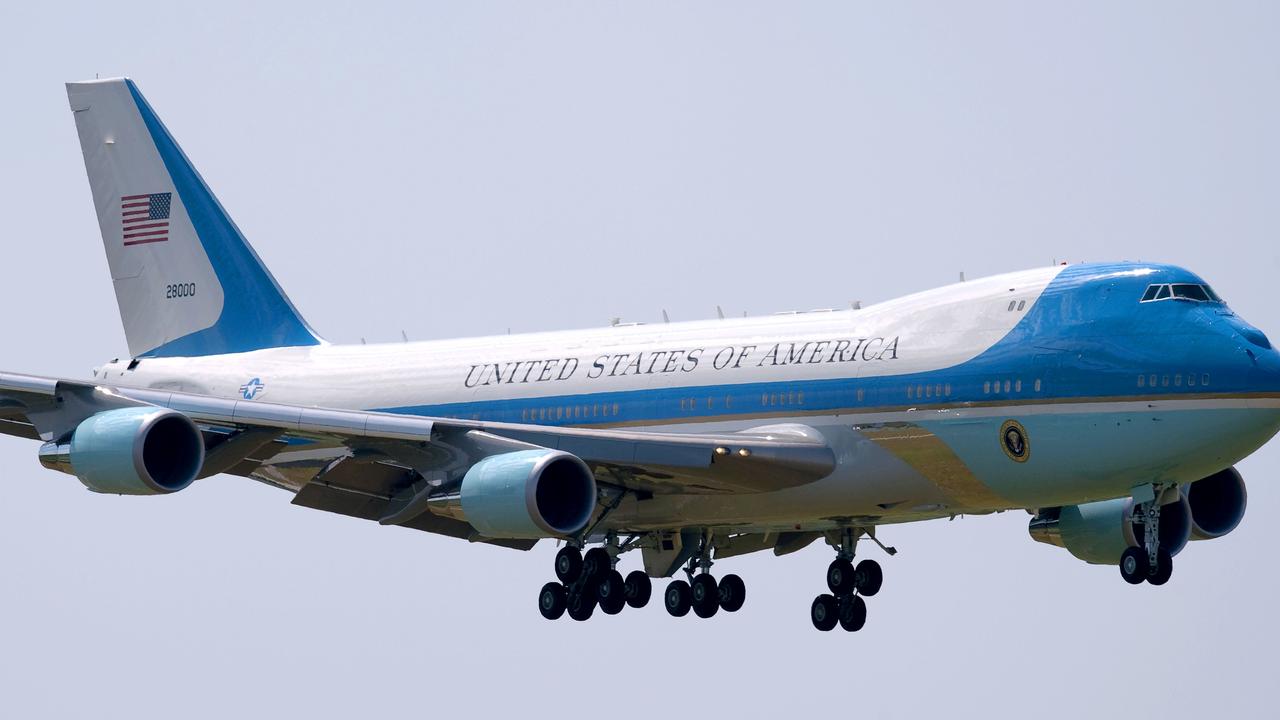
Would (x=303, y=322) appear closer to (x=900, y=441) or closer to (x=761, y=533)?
(x=761, y=533)

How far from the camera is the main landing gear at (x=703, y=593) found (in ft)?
155

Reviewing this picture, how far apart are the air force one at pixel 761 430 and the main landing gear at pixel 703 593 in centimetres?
5

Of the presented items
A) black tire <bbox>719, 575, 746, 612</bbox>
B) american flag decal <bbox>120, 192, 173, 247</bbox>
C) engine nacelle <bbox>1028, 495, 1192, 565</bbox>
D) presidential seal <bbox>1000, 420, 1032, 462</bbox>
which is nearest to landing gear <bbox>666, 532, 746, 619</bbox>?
black tire <bbox>719, 575, 746, 612</bbox>

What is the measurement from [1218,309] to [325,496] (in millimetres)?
16787

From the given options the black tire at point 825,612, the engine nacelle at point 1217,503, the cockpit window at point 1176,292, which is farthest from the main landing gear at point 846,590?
the cockpit window at point 1176,292

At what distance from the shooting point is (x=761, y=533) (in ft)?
154

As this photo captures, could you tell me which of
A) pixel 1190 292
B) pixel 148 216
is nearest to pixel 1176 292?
pixel 1190 292

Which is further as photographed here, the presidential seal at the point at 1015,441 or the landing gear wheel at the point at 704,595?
the landing gear wheel at the point at 704,595

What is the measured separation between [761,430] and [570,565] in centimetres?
554

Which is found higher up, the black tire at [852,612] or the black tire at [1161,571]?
the black tire at [852,612]

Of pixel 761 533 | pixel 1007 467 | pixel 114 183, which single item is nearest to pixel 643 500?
pixel 761 533

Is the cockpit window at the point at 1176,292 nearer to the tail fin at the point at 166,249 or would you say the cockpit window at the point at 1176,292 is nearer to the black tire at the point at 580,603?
the black tire at the point at 580,603

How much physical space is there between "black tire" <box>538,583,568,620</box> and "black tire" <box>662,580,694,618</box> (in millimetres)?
3581

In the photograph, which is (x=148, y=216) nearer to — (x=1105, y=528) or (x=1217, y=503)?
(x=1105, y=528)
